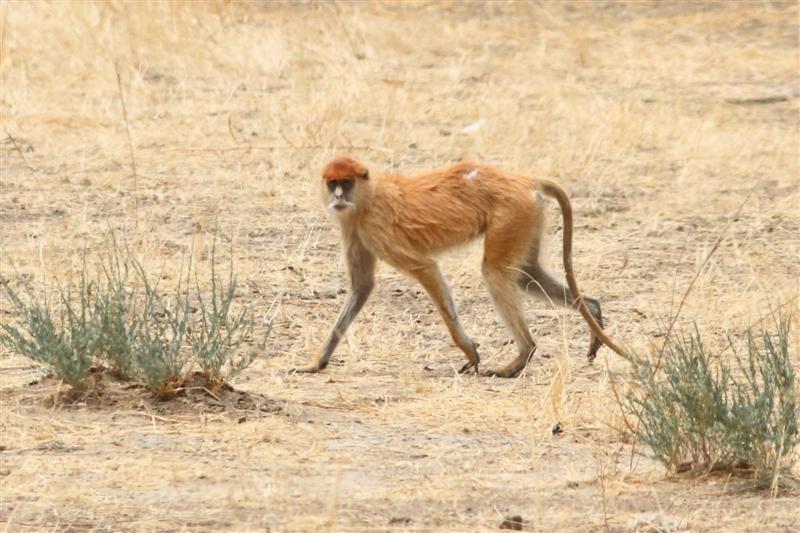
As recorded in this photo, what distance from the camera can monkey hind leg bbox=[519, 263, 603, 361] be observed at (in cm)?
897

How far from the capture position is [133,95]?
14.8 meters

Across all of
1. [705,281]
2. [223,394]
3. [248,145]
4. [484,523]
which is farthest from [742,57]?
[484,523]

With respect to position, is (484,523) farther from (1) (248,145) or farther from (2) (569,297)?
(1) (248,145)

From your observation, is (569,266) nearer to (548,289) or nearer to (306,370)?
(548,289)

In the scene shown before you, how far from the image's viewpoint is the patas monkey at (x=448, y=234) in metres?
8.70

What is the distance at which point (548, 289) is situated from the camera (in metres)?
9.05

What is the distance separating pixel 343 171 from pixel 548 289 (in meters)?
1.32

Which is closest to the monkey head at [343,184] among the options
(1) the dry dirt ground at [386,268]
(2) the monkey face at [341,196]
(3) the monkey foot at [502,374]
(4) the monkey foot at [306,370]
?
(2) the monkey face at [341,196]

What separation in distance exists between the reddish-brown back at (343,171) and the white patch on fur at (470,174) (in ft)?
1.84

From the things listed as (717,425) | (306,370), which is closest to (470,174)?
(306,370)

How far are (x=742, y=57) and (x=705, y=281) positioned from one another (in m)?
8.78

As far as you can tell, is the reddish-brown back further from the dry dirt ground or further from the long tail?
the long tail

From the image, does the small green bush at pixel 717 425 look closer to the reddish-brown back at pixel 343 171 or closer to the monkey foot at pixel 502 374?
the monkey foot at pixel 502 374

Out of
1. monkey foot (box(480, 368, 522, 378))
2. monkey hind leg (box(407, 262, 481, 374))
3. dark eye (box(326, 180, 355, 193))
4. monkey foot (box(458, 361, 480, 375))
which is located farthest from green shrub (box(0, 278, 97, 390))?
monkey foot (box(480, 368, 522, 378))
